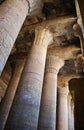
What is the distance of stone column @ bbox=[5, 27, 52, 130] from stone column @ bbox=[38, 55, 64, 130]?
1.27m

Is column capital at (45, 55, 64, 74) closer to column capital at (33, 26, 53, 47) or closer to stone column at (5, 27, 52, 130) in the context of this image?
column capital at (33, 26, 53, 47)

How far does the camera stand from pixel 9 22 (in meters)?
3.83

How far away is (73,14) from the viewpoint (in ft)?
21.7

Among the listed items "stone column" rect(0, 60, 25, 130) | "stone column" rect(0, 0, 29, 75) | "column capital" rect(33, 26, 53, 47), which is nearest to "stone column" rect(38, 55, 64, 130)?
"column capital" rect(33, 26, 53, 47)

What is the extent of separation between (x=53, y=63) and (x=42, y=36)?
137 centimetres

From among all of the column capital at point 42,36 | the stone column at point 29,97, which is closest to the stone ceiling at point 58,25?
the column capital at point 42,36

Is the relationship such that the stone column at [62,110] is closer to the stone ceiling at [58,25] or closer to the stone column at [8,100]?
the stone ceiling at [58,25]

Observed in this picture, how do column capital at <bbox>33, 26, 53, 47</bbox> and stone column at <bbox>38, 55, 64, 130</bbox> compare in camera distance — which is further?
column capital at <bbox>33, 26, 53, 47</bbox>

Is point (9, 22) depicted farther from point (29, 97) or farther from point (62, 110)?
point (62, 110)

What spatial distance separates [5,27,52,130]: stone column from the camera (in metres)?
4.13

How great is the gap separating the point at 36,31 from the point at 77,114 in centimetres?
523

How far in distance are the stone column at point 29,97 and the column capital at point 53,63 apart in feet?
4.81

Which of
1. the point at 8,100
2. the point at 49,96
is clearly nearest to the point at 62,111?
the point at 49,96

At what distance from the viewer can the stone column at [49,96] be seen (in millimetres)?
5572
